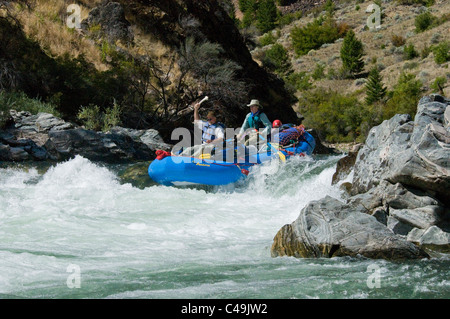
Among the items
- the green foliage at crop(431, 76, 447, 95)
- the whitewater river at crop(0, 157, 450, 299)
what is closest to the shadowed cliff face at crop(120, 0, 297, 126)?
the whitewater river at crop(0, 157, 450, 299)

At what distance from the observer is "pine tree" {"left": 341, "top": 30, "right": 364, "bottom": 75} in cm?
4475

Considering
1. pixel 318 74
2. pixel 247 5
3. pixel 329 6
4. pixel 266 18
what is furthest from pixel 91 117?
pixel 247 5

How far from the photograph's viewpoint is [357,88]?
42094mm

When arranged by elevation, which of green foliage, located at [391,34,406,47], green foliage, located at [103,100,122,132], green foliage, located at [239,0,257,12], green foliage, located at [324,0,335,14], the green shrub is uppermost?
green foliage, located at [239,0,257,12]

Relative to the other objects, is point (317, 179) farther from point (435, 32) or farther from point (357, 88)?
point (435, 32)

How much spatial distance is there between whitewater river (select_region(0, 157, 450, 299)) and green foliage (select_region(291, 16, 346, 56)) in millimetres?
45784

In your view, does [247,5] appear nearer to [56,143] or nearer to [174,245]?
[56,143]

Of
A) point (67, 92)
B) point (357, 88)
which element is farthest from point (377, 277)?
point (357, 88)

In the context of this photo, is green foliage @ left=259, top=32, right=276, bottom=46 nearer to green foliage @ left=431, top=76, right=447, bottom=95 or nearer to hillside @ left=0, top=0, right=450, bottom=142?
green foliage @ left=431, top=76, right=447, bottom=95

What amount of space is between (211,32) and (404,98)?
1558cm

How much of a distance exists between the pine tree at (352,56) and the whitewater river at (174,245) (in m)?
36.3

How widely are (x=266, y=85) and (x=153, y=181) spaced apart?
1375cm
